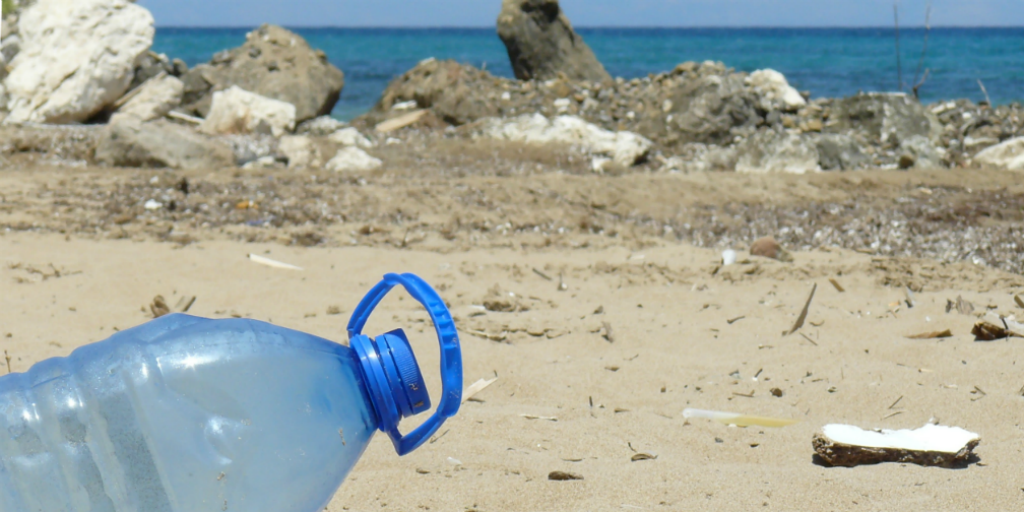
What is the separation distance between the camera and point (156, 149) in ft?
23.5

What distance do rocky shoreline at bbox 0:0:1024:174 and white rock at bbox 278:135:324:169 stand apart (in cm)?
3

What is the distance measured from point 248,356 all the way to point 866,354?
244 centimetres

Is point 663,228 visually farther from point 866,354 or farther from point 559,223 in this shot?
point 866,354

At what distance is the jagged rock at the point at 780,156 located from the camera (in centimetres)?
805

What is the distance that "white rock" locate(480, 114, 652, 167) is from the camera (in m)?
8.96

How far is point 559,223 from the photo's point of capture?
586 cm

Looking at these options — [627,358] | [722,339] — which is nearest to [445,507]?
[627,358]

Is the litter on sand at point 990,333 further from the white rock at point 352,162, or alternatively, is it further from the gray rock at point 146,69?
the gray rock at point 146,69

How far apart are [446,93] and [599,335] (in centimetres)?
909

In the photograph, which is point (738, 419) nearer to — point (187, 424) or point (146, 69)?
point (187, 424)

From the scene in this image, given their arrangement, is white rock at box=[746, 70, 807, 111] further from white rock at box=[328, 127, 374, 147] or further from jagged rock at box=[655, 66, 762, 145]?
white rock at box=[328, 127, 374, 147]

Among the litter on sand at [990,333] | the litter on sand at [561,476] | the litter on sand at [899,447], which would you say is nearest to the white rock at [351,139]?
the litter on sand at [990,333]

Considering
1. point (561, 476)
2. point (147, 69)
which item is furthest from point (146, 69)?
point (561, 476)

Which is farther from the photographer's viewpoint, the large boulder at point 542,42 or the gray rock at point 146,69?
the large boulder at point 542,42
